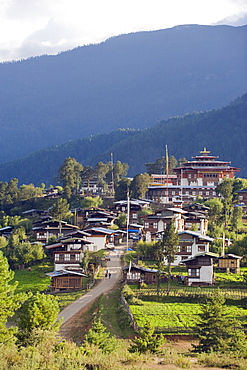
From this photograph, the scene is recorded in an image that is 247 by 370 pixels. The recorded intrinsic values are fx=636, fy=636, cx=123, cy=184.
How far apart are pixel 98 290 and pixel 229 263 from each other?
49.6ft

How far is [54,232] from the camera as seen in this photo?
83.5 metres

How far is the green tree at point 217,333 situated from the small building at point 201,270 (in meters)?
15.9

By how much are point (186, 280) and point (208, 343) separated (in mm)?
19799

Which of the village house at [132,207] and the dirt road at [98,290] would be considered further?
the village house at [132,207]

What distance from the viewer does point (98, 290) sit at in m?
60.3

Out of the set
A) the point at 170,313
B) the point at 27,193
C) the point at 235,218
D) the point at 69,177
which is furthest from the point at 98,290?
the point at 27,193

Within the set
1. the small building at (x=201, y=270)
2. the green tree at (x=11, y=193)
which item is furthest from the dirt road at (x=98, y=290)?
the green tree at (x=11, y=193)

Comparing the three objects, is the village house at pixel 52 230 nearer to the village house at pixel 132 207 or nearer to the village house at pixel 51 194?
the village house at pixel 132 207

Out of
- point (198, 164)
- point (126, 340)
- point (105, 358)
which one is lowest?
point (126, 340)

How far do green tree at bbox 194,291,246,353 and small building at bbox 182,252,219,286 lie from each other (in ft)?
52.2

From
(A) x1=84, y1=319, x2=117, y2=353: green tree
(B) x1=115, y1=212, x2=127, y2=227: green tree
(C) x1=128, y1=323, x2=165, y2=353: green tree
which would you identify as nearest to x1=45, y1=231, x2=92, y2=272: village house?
(B) x1=115, y1=212, x2=127, y2=227: green tree

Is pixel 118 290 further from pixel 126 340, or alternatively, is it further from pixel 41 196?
pixel 41 196

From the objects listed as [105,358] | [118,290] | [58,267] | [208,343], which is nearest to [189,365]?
[105,358]

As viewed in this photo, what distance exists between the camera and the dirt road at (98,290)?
55.1 meters
